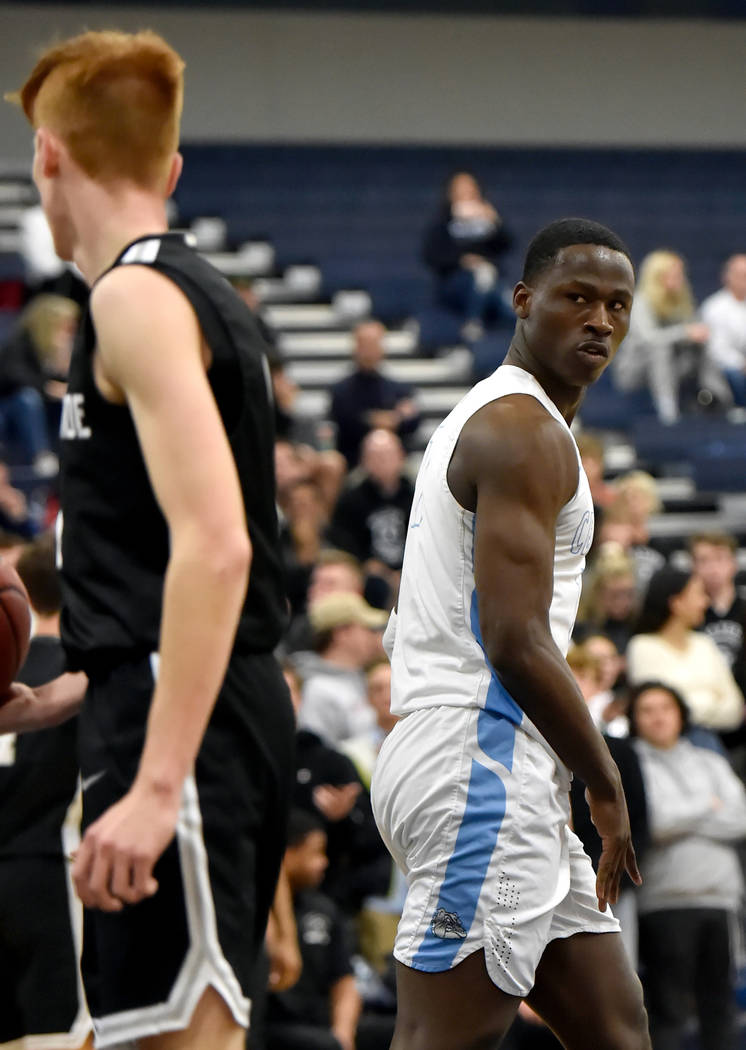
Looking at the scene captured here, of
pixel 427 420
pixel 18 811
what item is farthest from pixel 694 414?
pixel 18 811

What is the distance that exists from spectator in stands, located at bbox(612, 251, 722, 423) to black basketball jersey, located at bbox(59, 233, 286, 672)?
10.9 metres

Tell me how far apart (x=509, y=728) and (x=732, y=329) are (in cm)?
1090

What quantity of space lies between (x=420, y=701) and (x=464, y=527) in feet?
1.09

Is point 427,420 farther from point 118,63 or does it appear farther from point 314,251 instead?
point 118,63

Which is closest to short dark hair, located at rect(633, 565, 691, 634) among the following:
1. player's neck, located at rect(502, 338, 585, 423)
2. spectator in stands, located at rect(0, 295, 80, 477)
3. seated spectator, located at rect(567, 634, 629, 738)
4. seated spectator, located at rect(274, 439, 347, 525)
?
seated spectator, located at rect(567, 634, 629, 738)

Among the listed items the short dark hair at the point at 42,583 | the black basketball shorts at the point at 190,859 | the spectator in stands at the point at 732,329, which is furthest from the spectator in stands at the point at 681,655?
the black basketball shorts at the point at 190,859

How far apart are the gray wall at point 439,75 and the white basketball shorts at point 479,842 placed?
14976 mm

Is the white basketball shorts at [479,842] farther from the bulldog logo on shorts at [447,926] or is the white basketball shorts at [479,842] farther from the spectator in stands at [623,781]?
the spectator in stands at [623,781]

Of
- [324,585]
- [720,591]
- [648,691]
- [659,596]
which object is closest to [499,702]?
[648,691]

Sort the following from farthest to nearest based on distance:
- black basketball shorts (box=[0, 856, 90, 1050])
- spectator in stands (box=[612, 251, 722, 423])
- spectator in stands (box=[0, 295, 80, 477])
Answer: spectator in stands (box=[612, 251, 722, 423]) < spectator in stands (box=[0, 295, 80, 477]) < black basketball shorts (box=[0, 856, 90, 1050])

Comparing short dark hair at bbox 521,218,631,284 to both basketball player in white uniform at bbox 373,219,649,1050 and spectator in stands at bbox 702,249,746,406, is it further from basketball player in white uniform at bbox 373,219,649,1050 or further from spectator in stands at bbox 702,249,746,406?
spectator in stands at bbox 702,249,746,406

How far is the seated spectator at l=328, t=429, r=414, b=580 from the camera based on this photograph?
10281 millimetres

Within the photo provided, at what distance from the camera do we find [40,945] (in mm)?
4734

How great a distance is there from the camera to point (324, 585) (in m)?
8.94
